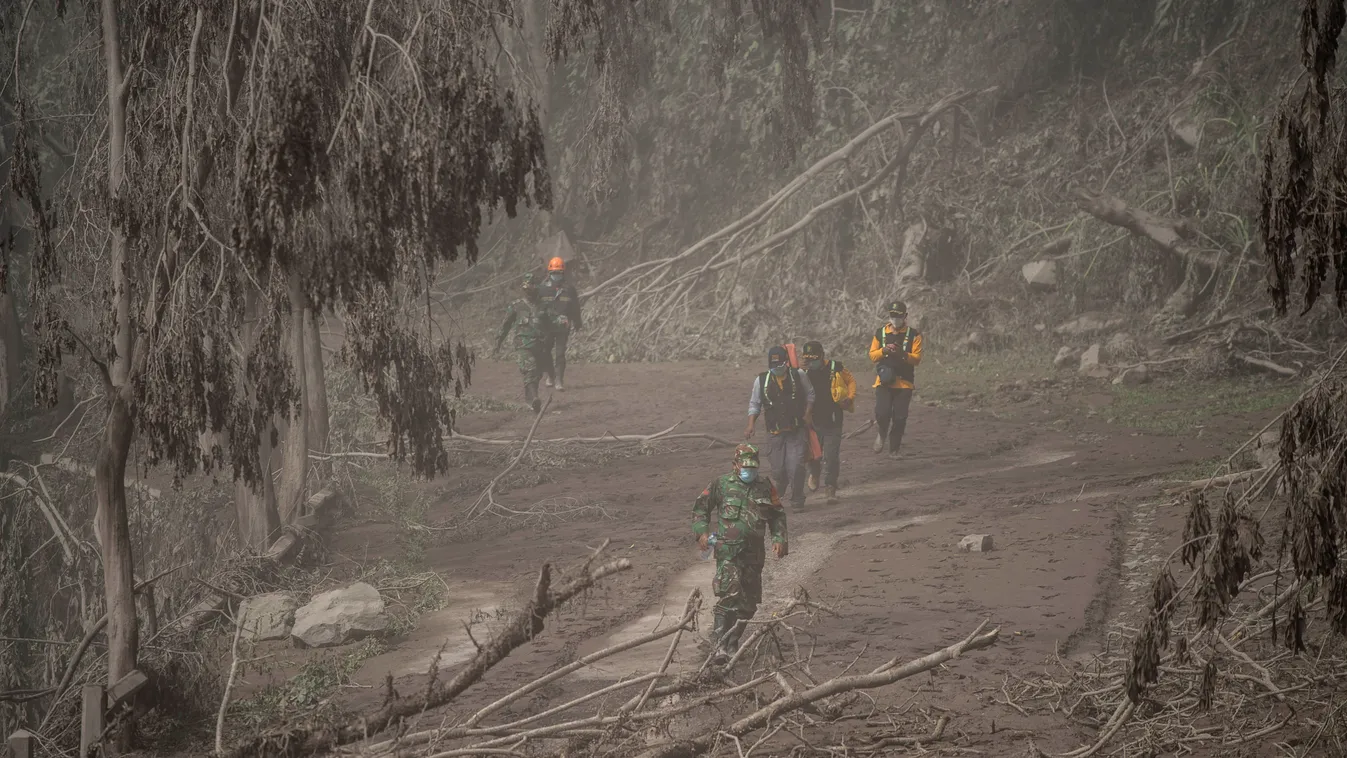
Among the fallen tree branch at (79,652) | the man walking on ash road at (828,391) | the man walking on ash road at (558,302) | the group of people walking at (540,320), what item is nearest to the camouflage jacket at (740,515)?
the fallen tree branch at (79,652)

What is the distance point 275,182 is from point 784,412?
613 cm

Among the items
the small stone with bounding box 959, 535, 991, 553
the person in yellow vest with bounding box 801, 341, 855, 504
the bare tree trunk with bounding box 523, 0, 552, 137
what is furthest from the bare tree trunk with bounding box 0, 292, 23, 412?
the small stone with bounding box 959, 535, 991, 553

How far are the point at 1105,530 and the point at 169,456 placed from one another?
293 inches

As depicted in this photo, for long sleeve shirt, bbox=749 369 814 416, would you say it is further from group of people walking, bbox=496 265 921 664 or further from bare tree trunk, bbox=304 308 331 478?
bare tree trunk, bbox=304 308 331 478

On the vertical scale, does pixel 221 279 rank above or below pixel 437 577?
above

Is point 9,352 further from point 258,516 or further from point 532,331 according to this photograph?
point 258,516

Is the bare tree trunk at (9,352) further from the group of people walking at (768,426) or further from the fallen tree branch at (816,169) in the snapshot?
the fallen tree branch at (816,169)

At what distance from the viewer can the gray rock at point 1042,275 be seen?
792 inches

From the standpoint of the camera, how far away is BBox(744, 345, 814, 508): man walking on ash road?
1186 cm

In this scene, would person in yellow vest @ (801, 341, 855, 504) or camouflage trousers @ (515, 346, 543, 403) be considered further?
camouflage trousers @ (515, 346, 543, 403)

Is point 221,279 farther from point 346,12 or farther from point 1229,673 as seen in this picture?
point 1229,673

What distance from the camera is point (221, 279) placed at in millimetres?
7695

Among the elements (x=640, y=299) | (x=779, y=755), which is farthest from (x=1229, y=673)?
(x=640, y=299)

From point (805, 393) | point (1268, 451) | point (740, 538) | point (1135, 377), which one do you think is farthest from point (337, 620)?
point (1135, 377)
